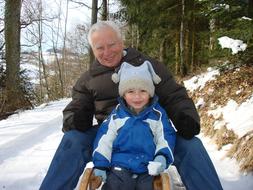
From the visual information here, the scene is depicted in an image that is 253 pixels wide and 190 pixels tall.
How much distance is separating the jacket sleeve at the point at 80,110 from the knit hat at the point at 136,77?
342 mm

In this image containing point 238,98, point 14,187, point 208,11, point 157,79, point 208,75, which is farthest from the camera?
point 208,75

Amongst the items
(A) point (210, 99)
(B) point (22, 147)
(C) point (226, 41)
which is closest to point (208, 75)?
(A) point (210, 99)

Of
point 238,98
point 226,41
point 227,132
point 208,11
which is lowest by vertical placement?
point 227,132

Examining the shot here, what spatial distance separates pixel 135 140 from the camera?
2957 mm

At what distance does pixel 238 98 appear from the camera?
583 cm

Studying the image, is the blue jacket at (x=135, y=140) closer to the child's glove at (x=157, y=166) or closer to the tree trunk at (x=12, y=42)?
the child's glove at (x=157, y=166)

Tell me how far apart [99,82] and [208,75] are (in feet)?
15.8

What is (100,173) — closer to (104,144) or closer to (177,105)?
(104,144)

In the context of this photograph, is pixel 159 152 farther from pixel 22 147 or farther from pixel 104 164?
pixel 22 147

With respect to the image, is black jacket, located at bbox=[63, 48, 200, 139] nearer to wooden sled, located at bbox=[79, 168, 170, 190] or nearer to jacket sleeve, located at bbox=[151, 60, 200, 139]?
jacket sleeve, located at bbox=[151, 60, 200, 139]

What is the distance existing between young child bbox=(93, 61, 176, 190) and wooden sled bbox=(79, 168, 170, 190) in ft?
0.15

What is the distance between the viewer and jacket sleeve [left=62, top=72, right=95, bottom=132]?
329 centimetres

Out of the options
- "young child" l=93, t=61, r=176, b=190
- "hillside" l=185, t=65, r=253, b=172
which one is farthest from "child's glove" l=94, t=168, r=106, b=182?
"hillside" l=185, t=65, r=253, b=172

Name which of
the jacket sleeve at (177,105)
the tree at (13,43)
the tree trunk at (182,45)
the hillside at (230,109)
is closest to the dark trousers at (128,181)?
the jacket sleeve at (177,105)
